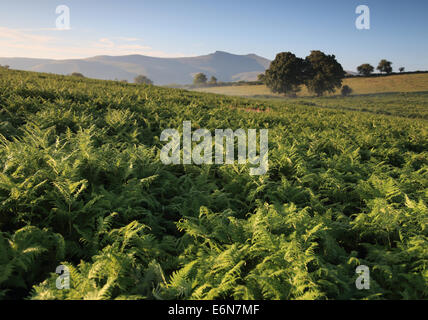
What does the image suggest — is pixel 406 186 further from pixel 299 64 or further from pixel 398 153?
pixel 299 64

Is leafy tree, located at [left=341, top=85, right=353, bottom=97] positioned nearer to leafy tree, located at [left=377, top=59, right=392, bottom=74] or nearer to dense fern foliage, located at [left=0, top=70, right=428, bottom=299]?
leafy tree, located at [left=377, top=59, right=392, bottom=74]

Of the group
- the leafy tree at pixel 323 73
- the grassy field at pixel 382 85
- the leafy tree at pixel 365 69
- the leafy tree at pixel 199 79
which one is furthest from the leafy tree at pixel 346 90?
the leafy tree at pixel 199 79

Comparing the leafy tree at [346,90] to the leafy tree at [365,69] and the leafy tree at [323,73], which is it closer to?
the leafy tree at [323,73]

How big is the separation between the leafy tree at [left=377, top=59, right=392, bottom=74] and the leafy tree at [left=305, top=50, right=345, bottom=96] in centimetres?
3355

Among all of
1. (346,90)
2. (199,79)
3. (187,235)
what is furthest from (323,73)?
(187,235)

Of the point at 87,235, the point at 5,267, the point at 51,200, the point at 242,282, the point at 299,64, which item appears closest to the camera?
the point at 5,267

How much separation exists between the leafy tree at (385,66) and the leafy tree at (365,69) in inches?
117

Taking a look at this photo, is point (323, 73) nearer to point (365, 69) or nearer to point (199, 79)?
point (365, 69)

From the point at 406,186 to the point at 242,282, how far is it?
5409 millimetres

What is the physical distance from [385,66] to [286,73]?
4864 centimetres

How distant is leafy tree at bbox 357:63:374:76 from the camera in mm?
96250

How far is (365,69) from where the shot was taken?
97000 mm

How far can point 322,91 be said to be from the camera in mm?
76750
